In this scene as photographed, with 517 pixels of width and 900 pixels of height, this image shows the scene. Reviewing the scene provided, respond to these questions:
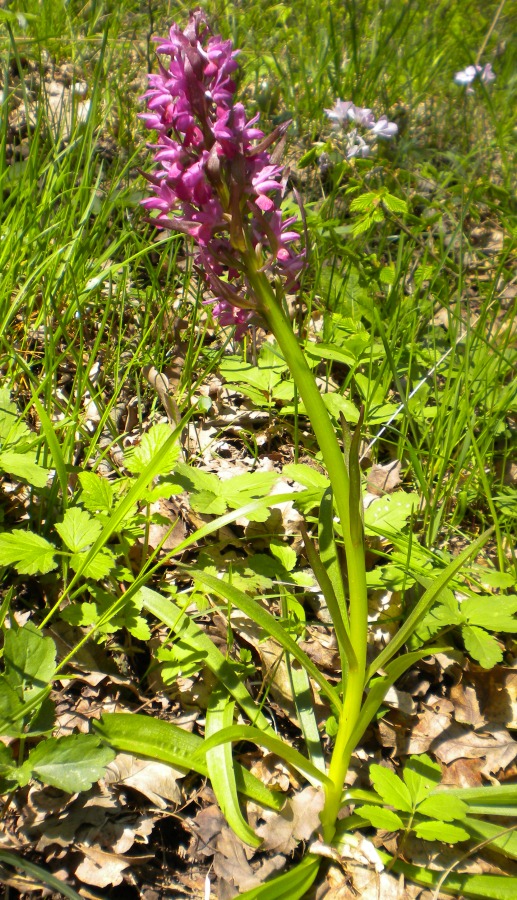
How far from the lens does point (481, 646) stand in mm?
1683

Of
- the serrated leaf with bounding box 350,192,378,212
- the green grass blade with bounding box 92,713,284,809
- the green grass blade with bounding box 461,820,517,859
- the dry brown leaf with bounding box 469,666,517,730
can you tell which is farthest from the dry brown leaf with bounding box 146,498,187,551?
the serrated leaf with bounding box 350,192,378,212

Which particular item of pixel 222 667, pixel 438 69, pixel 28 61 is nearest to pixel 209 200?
pixel 222 667

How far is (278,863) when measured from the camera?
1.48 m

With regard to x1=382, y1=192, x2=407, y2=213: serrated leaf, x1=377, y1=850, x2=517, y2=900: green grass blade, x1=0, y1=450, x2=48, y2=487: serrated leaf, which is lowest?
x1=377, y1=850, x2=517, y2=900: green grass blade

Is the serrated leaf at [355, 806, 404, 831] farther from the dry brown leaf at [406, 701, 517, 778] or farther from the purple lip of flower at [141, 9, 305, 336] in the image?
the purple lip of flower at [141, 9, 305, 336]

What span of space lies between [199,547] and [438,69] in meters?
3.82

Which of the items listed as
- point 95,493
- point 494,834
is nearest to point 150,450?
point 95,493

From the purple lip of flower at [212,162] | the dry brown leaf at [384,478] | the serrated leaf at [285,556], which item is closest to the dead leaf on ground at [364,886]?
the serrated leaf at [285,556]

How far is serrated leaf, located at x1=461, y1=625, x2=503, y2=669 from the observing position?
1.66 m

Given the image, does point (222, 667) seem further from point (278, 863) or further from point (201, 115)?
point (201, 115)

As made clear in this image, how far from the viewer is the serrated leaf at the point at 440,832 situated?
1.40 meters

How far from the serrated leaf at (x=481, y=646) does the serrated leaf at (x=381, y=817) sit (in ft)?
1.39

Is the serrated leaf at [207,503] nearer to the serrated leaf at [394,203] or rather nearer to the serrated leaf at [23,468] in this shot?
the serrated leaf at [23,468]

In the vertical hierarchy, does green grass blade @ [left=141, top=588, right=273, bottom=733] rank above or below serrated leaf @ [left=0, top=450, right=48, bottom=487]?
below
